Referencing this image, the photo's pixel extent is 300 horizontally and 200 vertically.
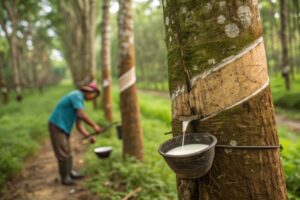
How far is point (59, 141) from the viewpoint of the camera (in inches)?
211

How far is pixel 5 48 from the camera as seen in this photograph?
2920cm

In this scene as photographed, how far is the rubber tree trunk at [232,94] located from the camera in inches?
64.7

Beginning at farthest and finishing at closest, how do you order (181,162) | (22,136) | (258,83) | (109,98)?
(109,98) < (22,136) < (258,83) < (181,162)

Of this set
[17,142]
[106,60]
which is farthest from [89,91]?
[106,60]

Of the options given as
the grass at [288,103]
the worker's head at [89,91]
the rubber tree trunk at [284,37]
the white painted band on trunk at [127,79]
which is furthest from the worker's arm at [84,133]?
the rubber tree trunk at [284,37]

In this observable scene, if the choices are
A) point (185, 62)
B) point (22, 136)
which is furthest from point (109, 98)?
point (185, 62)

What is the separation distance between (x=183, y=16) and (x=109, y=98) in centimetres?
835

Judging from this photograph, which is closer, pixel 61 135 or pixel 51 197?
pixel 51 197

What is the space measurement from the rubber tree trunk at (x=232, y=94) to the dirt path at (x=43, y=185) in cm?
321

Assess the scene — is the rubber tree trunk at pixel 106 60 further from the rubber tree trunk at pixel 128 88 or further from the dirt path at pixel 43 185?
the rubber tree trunk at pixel 128 88

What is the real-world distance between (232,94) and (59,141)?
4254 mm

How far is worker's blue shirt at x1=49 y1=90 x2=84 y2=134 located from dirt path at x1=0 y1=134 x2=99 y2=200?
969 mm

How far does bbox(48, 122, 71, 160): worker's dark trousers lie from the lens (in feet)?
17.6

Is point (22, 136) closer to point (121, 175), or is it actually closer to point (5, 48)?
point (121, 175)
